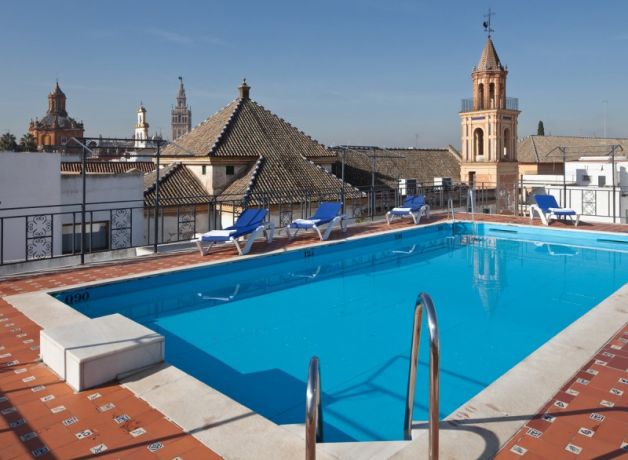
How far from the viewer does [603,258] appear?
10.1 meters

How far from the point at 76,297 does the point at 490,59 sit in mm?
42194

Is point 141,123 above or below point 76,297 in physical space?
above

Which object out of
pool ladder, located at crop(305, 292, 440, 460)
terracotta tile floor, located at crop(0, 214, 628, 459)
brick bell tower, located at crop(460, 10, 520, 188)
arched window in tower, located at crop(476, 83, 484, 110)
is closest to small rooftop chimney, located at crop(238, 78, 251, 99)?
brick bell tower, located at crop(460, 10, 520, 188)

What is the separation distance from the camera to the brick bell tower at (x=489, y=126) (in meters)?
42.5

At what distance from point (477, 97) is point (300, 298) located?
133ft

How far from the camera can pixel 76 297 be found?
6648 mm

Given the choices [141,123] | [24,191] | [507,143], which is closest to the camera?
[24,191]

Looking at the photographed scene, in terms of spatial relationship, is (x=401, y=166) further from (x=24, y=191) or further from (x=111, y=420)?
(x=111, y=420)

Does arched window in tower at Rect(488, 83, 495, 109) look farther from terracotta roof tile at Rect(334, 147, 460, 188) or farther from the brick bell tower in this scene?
terracotta roof tile at Rect(334, 147, 460, 188)

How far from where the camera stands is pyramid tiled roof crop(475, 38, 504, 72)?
42125 mm

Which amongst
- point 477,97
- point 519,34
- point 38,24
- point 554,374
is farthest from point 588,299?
point 477,97

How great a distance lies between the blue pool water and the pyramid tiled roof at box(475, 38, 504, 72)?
34430 mm

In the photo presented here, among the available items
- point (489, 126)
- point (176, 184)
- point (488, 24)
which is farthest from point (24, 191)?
point (488, 24)

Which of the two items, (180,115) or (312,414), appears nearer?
(312,414)
